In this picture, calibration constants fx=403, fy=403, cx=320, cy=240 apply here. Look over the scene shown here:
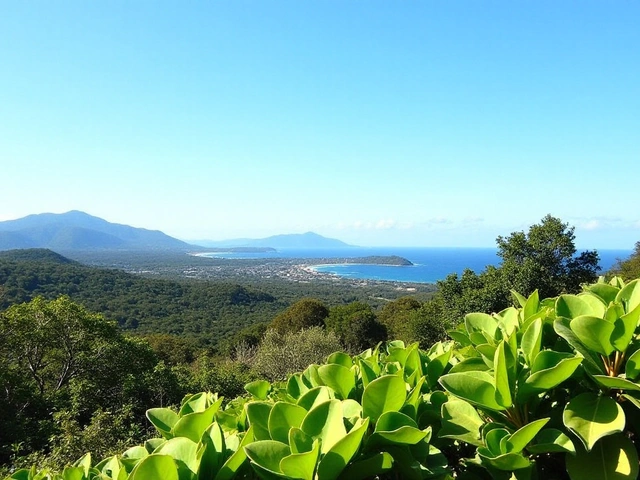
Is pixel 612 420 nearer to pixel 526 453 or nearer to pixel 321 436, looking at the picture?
pixel 526 453

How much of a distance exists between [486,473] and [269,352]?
18.2 meters

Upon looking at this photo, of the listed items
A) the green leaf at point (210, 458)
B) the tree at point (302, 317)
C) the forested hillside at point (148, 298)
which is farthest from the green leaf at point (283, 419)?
the forested hillside at point (148, 298)

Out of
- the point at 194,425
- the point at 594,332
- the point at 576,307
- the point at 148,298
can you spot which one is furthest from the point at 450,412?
the point at 148,298

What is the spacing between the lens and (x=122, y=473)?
0.86 m

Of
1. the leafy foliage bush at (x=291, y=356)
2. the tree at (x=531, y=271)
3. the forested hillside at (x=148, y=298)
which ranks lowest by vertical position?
the forested hillside at (x=148, y=298)

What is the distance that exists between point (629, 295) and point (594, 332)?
414 millimetres

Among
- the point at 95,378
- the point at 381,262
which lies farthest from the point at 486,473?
the point at 381,262

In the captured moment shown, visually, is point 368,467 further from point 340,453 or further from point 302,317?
point 302,317

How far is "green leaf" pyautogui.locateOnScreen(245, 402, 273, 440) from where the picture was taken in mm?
913

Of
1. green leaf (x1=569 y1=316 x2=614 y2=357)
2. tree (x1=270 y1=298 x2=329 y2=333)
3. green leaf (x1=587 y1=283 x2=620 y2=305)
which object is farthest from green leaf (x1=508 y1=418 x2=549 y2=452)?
tree (x1=270 y1=298 x2=329 y2=333)

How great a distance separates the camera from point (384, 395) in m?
0.90

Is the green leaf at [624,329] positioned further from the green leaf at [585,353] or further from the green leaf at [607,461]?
the green leaf at [607,461]

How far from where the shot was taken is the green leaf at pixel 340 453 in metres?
0.71

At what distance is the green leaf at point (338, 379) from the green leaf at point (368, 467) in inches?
11.4
